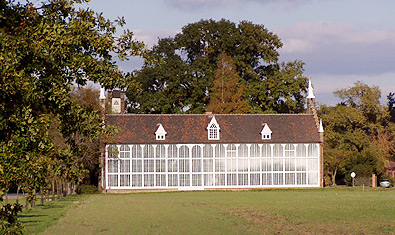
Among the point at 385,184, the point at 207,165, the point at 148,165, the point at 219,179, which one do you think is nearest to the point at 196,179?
the point at 207,165

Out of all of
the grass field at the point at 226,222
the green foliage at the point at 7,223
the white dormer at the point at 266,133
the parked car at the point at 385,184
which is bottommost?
the parked car at the point at 385,184

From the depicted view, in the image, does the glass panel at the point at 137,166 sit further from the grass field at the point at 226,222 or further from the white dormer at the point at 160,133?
the grass field at the point at 226,222

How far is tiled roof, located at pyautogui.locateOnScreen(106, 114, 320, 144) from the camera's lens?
2749 inches

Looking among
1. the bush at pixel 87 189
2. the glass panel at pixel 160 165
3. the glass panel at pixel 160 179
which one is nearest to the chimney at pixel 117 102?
the glass panel at pixel 160 165

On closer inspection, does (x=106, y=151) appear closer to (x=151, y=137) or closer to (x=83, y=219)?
(x=151, y=137)

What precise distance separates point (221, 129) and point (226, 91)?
10561 mm

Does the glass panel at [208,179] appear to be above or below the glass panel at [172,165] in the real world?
below

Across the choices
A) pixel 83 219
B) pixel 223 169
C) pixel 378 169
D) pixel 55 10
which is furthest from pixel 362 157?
pixel 55 10

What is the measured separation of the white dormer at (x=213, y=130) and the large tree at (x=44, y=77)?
58433mm

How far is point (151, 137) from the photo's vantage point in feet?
228

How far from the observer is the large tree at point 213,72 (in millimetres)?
82312

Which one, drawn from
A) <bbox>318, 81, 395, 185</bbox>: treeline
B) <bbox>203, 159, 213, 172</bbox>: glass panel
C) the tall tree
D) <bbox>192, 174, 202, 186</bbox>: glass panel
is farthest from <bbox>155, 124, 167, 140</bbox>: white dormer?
<bbox>318, 81, 395, 185</bbox>: treeline

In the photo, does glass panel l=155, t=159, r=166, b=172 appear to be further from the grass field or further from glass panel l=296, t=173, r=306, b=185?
the grass field

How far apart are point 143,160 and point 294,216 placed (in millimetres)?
39164
